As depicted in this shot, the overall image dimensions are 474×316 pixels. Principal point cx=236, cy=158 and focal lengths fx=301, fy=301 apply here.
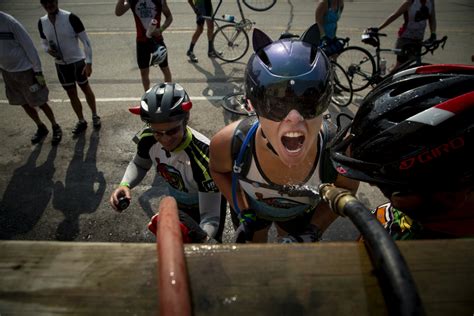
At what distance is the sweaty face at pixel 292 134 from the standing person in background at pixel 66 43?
495 centimetres

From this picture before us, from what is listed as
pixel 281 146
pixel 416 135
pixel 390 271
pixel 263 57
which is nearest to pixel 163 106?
pixel 263 57

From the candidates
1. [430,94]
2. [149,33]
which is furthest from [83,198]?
[430,94]

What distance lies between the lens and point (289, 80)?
1.68 meters

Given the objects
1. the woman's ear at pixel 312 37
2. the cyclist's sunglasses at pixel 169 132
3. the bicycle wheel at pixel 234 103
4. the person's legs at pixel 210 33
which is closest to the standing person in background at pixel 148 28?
the bicycle wheel at pixel 234 103

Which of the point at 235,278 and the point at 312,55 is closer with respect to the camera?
the point at 235,278

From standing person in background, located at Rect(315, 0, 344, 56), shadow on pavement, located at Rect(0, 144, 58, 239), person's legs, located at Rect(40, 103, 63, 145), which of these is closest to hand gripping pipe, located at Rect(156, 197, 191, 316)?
shadow on pavement, located at Rect(0, 144, 58, 239)

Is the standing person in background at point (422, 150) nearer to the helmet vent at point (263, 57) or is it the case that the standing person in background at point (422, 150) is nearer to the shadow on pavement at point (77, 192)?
the helmet vent at point (263, 57)

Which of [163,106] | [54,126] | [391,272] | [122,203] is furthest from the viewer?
[54,126]

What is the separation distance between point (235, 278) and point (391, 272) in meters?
0.30

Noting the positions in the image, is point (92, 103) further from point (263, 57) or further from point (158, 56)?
point (263, 57)

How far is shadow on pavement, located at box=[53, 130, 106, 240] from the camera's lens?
162 inches

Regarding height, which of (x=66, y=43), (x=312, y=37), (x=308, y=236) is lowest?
(x=308, y=236)

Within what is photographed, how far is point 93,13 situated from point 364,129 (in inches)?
621

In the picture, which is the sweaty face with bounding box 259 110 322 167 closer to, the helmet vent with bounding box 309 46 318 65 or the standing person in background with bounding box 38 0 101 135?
the helmet vent with bounding box 309 46 318 65
